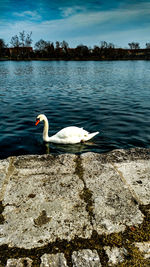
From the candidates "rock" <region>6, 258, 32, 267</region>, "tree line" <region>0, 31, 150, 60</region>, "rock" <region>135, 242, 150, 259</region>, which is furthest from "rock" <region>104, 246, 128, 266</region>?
"tree line" <region>0, 31, 150, 60</region>

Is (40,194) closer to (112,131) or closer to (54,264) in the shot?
(54,264)

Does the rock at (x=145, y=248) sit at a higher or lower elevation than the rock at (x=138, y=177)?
lower

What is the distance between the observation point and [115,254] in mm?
1550

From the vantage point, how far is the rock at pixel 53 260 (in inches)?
58.3

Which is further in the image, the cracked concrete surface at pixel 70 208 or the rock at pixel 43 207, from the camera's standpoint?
the rock at pixel 43 207

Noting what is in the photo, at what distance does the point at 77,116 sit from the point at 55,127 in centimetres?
165

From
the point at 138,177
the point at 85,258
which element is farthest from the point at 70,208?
the point at 138,177

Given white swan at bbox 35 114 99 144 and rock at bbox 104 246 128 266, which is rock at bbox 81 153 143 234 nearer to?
rock at bbox 104 246 128 266

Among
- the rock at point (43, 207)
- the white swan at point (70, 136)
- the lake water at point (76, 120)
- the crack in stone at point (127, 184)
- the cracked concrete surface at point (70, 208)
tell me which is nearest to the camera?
the cracked concrete surface at point (70, 208)

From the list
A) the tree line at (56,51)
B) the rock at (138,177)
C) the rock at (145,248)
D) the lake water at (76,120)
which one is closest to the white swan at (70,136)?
the lake water at (76,120)

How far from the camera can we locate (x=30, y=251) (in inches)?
62.6

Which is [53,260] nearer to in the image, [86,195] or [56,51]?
[86,195]

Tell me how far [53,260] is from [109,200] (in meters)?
0.85

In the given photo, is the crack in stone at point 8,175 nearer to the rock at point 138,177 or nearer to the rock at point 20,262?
the rock at point 20,262
